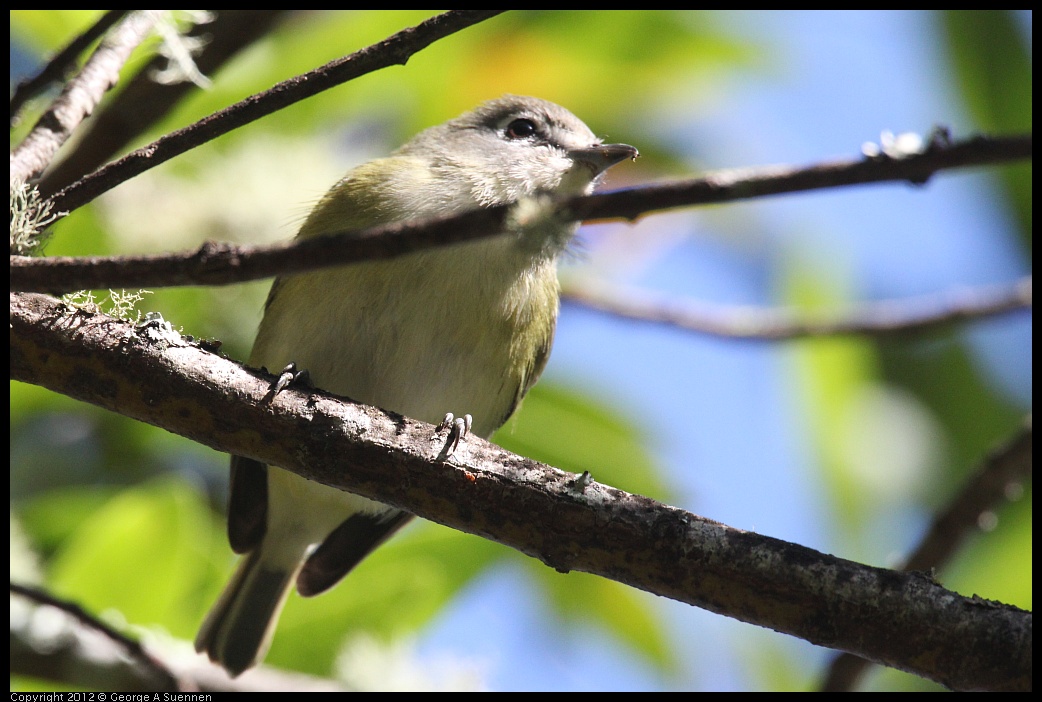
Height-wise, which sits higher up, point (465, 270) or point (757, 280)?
point (465, 270)

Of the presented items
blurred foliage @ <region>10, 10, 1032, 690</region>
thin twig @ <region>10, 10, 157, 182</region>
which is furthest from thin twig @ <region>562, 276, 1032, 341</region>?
thin twig @ <region>10, 10, 157, 182</region>

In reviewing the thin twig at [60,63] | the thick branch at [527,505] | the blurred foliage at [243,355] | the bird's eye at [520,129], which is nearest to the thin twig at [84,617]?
the blurred foliage at [243,355]

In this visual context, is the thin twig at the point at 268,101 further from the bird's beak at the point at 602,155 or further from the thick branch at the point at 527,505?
the bird's beak at the point at 602,155

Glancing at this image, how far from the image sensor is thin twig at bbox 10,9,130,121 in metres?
2.44

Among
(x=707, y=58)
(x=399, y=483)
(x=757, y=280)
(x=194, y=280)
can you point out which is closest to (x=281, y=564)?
(x=399, y=483)

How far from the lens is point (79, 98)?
249cm

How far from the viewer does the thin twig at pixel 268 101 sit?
1.84 m

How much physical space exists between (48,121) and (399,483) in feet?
4.26

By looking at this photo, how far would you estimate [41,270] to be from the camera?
1549 mm

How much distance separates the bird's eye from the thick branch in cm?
224

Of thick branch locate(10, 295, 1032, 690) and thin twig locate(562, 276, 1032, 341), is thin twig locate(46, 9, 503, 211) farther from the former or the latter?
thin twig locate(562, 276, 1032, 341)

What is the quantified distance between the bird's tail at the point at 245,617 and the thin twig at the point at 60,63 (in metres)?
2.00

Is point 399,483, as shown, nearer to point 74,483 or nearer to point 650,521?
point 650,521

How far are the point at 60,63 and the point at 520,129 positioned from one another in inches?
81.0
